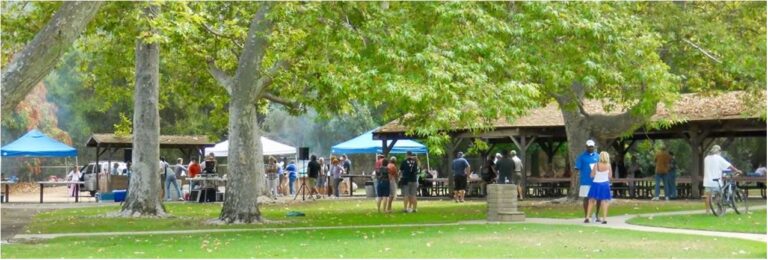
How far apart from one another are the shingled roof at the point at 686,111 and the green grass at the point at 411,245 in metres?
11.6

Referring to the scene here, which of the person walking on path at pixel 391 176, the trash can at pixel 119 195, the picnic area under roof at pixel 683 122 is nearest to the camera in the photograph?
the person walking on path at pixel 391 176

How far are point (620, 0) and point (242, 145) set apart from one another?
8.16 metres

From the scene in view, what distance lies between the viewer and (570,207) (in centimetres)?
2884

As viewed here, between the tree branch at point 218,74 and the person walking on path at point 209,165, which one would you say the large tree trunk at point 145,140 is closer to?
the tree branch at point 218,74

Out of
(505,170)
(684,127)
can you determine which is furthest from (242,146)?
(684,127)

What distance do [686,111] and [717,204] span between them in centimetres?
1069

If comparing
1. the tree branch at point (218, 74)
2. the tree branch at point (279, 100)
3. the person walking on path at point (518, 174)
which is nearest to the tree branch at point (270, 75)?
the tree branch at point (279, 100)

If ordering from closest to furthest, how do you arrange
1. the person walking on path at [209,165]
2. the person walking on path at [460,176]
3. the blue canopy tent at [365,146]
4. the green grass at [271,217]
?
the green grass at [271,217] → the person walking on path at [460,176] → the person walking on path at [209,165] → the blue canopy tent at [365,146]

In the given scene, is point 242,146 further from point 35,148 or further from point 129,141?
point 35,148

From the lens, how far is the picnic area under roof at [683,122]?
31625 mm

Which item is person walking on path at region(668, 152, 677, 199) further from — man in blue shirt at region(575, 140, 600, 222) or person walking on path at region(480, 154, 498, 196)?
man in blue shirt at region(575, 140, 600, 222)

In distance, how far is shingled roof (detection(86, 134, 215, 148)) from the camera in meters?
36.7

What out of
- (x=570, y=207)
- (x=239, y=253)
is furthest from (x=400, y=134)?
(x=239, y=253)

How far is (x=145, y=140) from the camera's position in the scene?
26.5 meters
